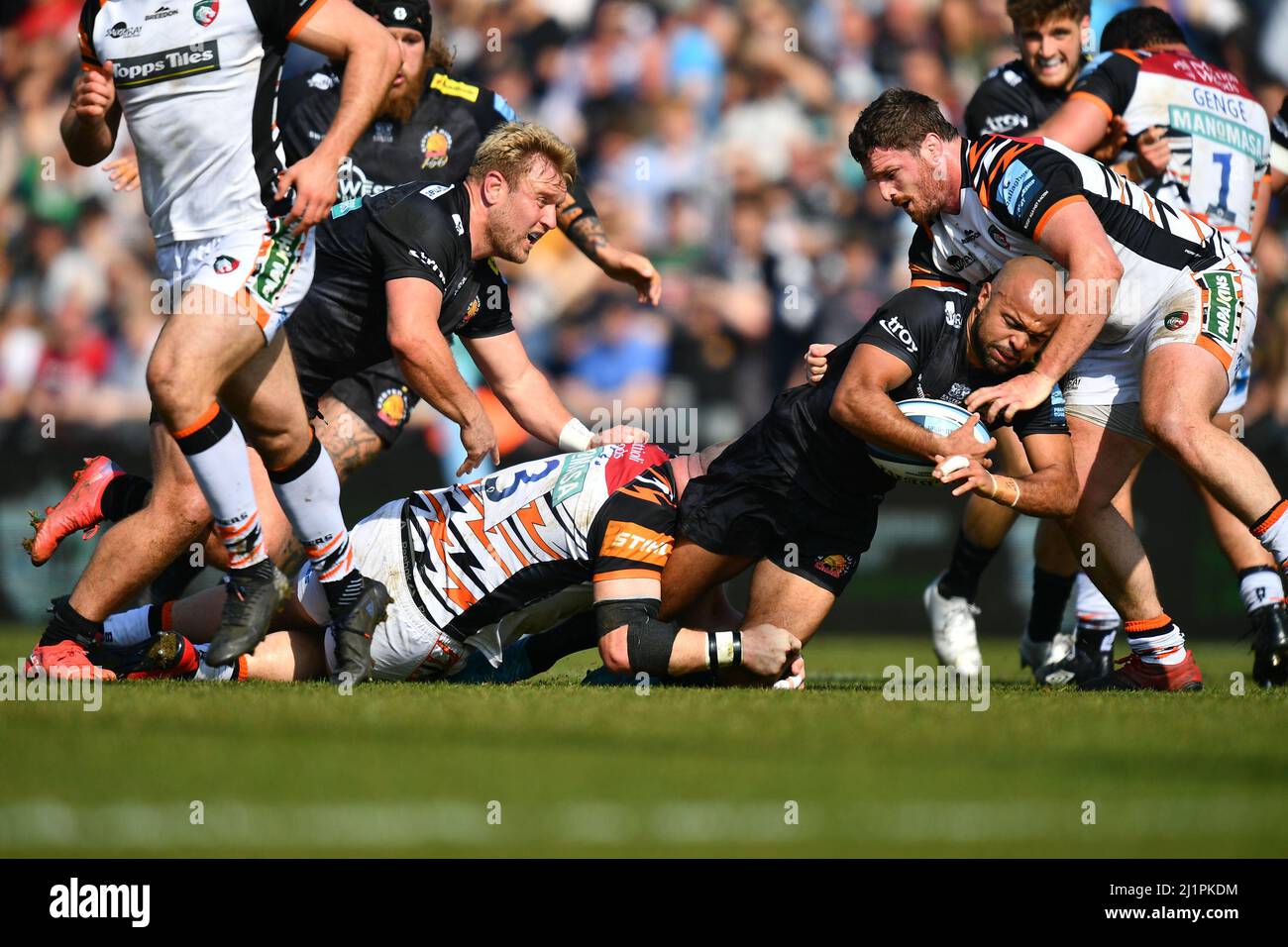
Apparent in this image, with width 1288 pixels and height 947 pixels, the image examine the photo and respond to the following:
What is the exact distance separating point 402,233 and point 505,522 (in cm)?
119

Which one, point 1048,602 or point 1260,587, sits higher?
point 1048,602

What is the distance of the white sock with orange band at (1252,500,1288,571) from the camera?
5.75 metres

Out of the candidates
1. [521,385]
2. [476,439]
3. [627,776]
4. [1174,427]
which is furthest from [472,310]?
[627,776]

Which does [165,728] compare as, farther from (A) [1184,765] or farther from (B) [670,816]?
(A) [1184,765]

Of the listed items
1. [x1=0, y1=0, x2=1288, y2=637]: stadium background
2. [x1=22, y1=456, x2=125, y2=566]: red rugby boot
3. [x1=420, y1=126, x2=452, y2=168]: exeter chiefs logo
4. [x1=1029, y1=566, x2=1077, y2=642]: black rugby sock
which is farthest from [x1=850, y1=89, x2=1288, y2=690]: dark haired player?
[x1=0, y1=0, x2=1288, y2=637]: stadium background

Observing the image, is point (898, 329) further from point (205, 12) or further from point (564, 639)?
point (205, 12)

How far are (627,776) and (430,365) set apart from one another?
8.12ft

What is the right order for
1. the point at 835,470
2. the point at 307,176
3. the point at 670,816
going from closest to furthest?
1. the point at 670,816
2. the point at 307,176
3. the point at 835,470

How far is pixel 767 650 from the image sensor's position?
5.61m

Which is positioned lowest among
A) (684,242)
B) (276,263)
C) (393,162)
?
(276,263)

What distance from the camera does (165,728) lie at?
4.30 m

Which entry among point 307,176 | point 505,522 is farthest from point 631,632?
point 307,176

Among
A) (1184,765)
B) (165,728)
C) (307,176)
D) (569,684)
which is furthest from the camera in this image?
(569,684)

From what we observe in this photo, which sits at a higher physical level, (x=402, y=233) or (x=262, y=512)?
(x=402, y=233)
